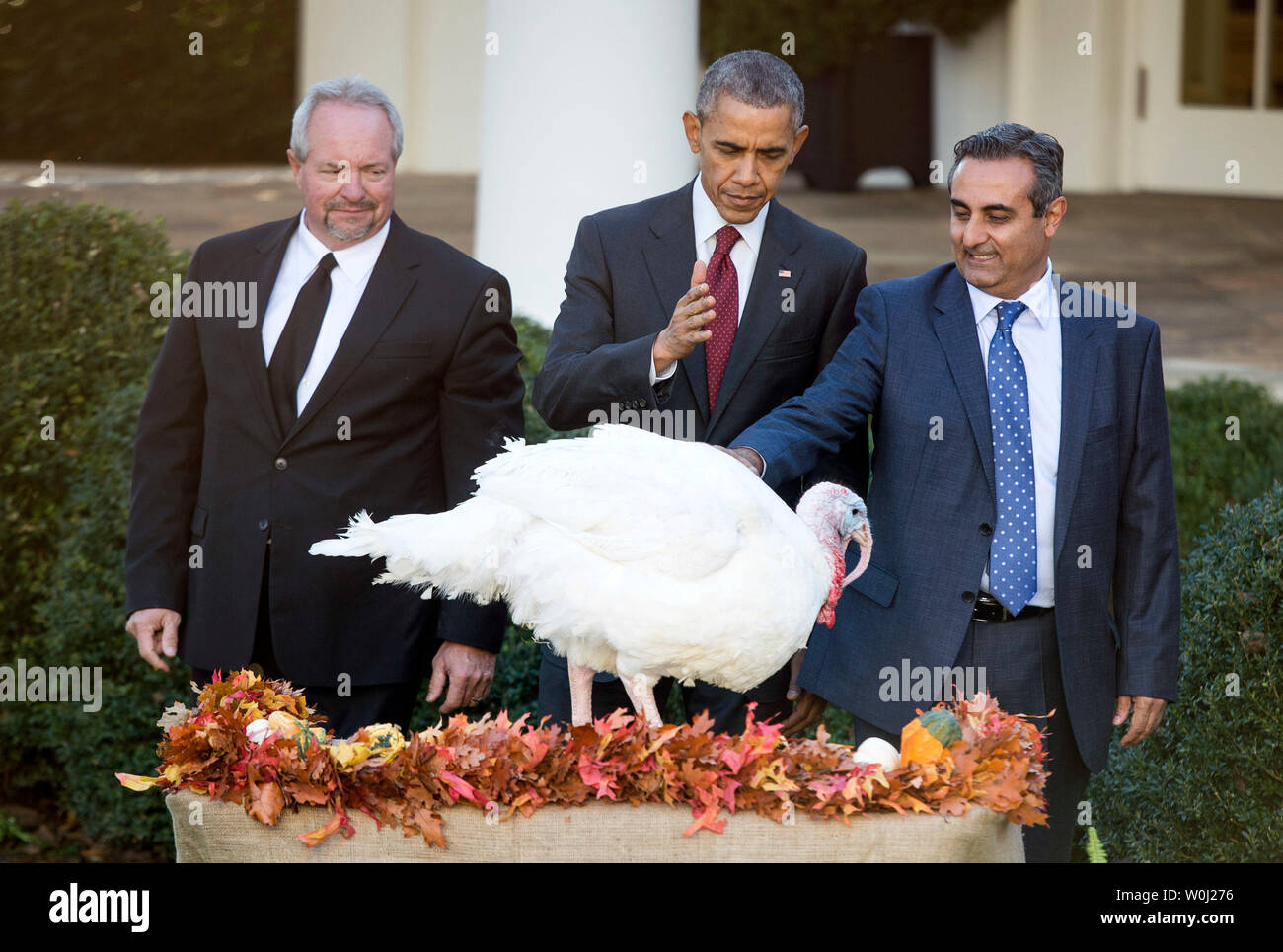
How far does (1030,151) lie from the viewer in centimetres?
339

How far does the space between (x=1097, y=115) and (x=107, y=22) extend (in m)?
9.75

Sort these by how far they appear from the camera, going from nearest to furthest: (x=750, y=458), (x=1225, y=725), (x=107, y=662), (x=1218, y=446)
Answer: (x=750, y=458)
(x=1225, y=725)
(x=107, y=662)
(x=1218, y=446)

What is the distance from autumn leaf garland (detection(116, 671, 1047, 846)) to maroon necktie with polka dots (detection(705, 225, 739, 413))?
1.02 meters

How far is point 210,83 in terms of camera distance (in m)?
15.7

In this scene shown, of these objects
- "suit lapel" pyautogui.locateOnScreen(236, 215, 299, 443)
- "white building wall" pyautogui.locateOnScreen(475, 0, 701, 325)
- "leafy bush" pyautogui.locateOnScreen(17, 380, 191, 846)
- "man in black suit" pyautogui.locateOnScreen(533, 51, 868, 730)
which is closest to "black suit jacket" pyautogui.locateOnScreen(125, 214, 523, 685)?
"suit lapel" pyautogui.locateOnScreen(236, 215, 299, 443)

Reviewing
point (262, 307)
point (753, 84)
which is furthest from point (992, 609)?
point (262, 307)

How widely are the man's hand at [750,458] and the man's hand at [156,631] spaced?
5.11 ft

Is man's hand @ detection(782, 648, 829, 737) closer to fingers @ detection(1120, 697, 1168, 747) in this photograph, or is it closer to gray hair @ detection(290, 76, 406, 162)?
fingers @ detection(1120, 697, 1168, 747)

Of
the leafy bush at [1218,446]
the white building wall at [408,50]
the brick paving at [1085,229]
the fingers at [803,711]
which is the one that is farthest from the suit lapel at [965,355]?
the white building wall at [408,50]

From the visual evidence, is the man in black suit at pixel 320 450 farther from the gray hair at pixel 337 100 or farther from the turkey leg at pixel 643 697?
the turkey leg at pixel 643 697

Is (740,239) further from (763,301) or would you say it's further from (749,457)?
(749,457)

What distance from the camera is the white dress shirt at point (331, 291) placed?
3740 mm

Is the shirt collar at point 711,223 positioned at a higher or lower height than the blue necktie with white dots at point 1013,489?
higher

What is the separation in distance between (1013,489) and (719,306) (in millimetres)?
788
